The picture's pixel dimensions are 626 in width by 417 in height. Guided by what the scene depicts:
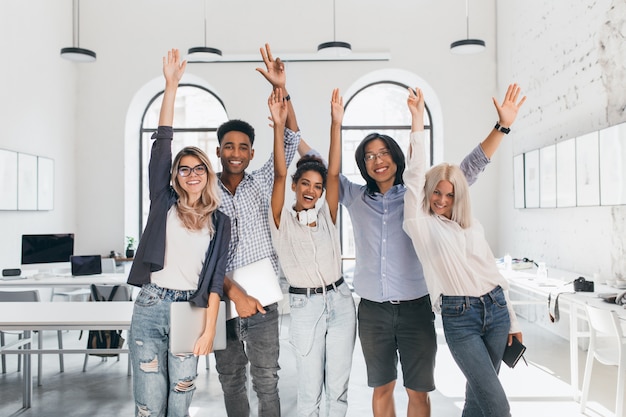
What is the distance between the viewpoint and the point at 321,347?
2.04m

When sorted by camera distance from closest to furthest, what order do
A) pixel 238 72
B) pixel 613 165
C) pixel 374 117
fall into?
pixel 613 165, pixel 238 72, pixel 374 117

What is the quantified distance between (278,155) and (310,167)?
18 centimetres

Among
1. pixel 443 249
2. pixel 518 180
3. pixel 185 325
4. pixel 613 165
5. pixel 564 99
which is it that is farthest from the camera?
pixel 518 180

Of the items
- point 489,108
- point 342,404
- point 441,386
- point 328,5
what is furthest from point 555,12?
point 342,404

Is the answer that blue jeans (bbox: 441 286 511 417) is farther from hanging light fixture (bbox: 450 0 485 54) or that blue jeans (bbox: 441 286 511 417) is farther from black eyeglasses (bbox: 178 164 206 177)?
hanging light fixture (bbox: 450 0 485 54)

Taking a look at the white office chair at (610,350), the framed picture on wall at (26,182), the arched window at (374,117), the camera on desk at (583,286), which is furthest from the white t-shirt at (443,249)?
the arched window at (374,117)

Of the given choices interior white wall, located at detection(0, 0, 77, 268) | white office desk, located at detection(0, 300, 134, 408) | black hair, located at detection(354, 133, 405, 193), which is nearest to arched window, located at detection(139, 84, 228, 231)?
interior white wall, located at detection(0, 0, 77, 268)

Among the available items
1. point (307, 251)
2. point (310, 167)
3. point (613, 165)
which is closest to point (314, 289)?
point (307, 251)

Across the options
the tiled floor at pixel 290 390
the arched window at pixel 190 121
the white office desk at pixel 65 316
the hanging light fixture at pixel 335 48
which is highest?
the hanging light fixture at pixel 335 48

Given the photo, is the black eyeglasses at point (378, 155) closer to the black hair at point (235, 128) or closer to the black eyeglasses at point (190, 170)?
the black hair at point (235, 128)

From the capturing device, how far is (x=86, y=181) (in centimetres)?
729

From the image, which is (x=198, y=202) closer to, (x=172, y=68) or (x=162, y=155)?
(x=162, y=155)

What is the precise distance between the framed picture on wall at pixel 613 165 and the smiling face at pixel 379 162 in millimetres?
2700

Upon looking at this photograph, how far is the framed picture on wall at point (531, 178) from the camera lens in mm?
5516
